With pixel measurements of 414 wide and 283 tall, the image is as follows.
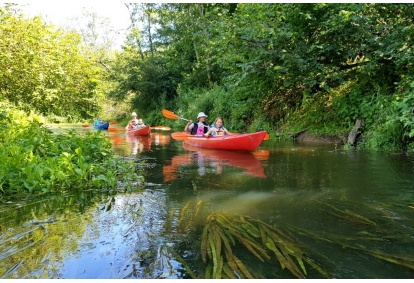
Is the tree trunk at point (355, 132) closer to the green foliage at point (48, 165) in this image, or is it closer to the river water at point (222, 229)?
the river water at point (222, 229)

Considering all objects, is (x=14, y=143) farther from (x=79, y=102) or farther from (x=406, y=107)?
(x=406, y=107)

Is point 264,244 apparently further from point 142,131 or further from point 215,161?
point 142,131

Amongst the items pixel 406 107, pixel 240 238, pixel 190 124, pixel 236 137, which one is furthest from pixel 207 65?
pixel 240 238

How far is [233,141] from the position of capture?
903 centimetres

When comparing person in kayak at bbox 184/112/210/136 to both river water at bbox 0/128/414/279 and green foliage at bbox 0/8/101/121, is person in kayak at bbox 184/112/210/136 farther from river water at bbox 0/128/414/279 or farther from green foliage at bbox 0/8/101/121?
river water at bbox 0/128/414/279

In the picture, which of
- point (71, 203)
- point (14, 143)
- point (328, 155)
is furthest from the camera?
point (328, 155)

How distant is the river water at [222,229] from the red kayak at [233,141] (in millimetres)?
2845

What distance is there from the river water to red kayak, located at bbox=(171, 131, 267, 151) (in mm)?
2845

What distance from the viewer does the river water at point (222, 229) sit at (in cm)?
247

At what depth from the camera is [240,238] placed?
299cm

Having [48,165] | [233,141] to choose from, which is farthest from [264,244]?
[233,141]
